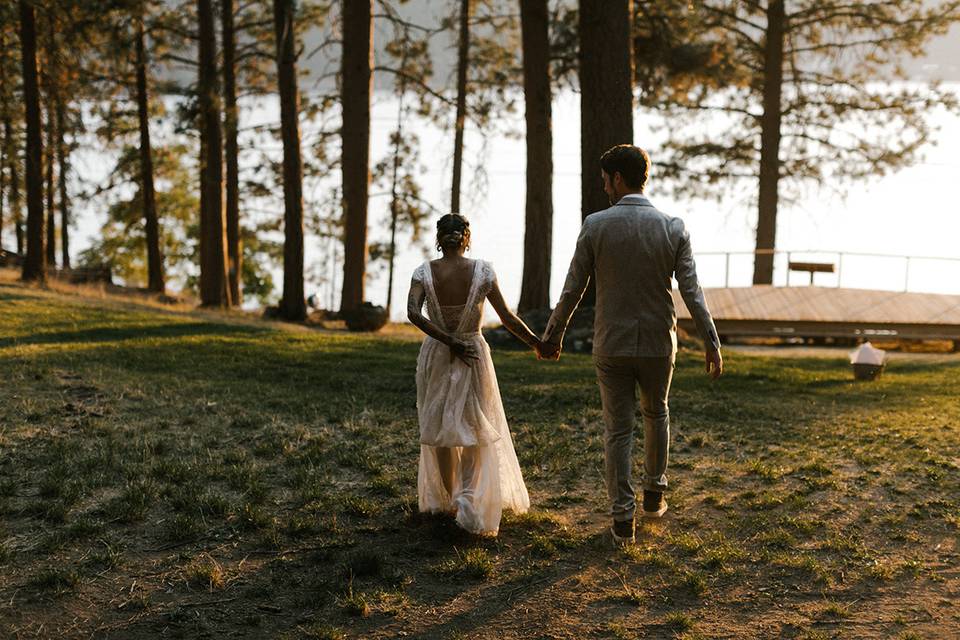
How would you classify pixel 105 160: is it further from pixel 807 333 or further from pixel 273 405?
pixel 273 405

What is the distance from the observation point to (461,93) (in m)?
24.4

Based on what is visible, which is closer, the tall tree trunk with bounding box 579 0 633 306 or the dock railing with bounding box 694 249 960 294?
the tall tree trunk with bounding box 579 0 633 306

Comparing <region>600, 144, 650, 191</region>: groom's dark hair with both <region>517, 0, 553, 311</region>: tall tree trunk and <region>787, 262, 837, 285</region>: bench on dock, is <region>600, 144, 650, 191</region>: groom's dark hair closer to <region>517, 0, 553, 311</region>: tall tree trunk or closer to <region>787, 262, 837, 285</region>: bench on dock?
<region>517, 0, 553, 311</region>: tall tree trunk

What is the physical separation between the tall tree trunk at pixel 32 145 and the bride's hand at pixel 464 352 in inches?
681

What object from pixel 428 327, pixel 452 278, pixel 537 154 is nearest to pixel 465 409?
pixel 428 327

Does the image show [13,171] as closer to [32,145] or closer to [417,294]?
[32,145]

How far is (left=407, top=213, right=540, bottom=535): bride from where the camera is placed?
561 cm

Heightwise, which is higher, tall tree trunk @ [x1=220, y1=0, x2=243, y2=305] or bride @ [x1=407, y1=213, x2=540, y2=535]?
tall tree trunk @ [x1=220, y1=0, x2=243, y2=305]

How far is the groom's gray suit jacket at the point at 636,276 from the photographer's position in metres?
5.40

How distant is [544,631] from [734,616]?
0.94m

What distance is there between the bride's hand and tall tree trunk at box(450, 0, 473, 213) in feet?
61.0

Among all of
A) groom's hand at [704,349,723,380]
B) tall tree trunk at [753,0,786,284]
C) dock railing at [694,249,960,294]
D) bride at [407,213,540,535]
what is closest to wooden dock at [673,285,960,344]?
dock railing at [694,249,960,294]

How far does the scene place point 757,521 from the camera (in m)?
6.23

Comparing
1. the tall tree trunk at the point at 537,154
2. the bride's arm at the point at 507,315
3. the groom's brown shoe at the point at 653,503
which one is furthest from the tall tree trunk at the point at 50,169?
the groom's brown shoe at the point at 653,503
